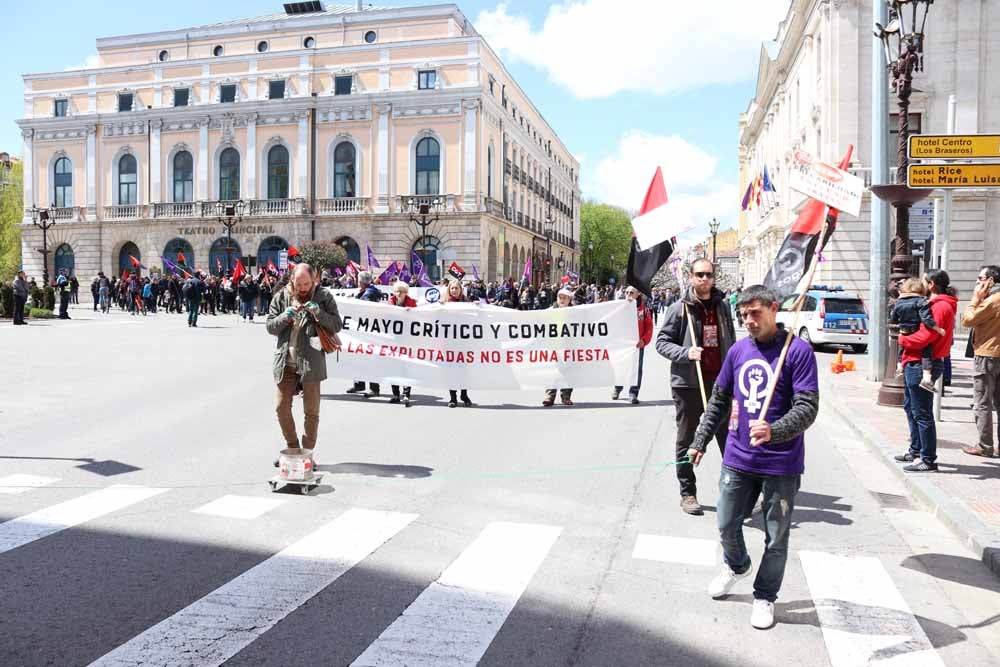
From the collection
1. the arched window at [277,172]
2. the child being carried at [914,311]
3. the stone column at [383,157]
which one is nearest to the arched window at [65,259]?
the arched window at [277,172]

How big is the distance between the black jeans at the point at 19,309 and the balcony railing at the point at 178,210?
2830cm

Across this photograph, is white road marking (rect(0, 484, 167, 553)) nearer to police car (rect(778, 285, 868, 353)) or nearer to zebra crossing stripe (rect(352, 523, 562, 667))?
zebra crossing stripe (rect(352, 523, 562, 667))

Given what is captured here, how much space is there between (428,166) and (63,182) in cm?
2594

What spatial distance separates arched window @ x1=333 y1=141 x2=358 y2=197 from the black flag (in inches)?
1805

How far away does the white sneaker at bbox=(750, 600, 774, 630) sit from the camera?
4.28m

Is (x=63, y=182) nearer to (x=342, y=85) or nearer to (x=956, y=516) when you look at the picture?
(x=342, y=85)

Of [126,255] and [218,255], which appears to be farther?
[126,255]

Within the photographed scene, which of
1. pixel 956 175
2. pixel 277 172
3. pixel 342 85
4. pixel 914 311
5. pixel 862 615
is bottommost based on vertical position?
pixel 862 615

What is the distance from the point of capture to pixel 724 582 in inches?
183

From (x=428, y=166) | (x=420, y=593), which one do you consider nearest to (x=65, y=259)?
(x=428, y=166)

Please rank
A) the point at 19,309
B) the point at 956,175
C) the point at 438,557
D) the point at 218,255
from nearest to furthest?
the point at 438,557 < the point at 956,175 < the point at 19,309 < the point at 218,255

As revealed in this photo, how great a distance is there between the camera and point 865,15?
34.3m

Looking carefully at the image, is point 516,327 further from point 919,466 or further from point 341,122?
point 341,122

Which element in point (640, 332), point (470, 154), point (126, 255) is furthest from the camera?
point (126, 255)
